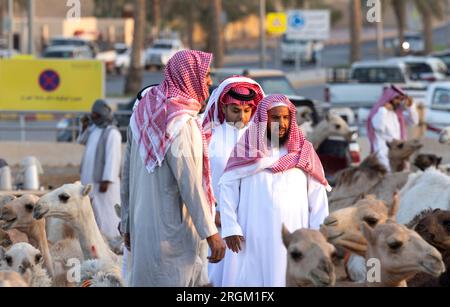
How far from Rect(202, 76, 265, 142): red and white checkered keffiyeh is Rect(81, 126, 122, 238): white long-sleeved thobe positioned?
4.34 metres

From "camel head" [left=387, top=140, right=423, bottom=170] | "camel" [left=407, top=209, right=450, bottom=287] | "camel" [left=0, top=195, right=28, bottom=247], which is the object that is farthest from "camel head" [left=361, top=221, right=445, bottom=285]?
"camel head" [left=387, top=140, right=423, bottom=170]

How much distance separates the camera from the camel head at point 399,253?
712 centimetres

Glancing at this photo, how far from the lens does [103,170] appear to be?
13703mm

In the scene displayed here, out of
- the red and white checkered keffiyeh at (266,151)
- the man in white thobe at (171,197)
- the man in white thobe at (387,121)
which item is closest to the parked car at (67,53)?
the man in white thobe at (387,121)

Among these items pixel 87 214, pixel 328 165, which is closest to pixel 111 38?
pixel 328 165

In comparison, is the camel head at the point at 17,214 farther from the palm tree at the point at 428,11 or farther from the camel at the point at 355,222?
the palm tree at the point at 428,11

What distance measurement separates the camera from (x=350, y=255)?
9352 mm

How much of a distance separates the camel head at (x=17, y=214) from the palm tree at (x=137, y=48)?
26.5 meters

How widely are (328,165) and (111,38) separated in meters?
57.5

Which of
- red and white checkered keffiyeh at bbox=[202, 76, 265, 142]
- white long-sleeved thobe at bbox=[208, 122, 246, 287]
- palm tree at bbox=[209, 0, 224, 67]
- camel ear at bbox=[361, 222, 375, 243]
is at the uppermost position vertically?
palm tree at bbox=[209, 0, 224, 67]

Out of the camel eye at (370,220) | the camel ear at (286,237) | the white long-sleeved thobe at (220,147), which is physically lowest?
the camel eye at (370,220)

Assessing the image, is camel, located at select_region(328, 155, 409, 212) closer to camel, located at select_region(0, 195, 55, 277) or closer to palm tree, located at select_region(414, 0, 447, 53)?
camel, located at select_region(0, 195, 55, 277)

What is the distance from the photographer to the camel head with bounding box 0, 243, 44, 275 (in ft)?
26.7

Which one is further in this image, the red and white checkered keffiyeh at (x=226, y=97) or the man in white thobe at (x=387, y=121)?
the man in white thobe at (x=387, y=121)
